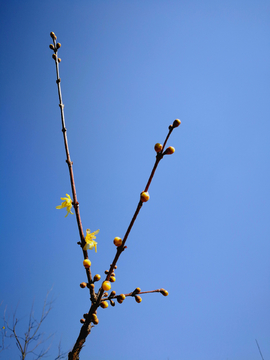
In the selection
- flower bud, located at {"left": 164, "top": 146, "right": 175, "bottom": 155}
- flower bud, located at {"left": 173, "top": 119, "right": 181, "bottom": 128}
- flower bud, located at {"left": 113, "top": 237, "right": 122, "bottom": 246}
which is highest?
flower bud, located at {"left": 173, "top": 119, "right": 181, "bottom": 128}

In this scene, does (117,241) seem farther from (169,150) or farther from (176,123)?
(176,123)

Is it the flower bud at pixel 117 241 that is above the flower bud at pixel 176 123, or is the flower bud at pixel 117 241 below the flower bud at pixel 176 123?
below

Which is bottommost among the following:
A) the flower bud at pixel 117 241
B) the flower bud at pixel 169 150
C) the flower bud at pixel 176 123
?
the flower bud at pixel 117 241

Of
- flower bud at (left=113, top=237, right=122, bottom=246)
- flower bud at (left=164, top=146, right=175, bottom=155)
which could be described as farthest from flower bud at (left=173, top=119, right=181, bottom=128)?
flower bud at (left=113, top=237, right=122, bottom=246)

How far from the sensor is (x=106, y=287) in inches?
51.1

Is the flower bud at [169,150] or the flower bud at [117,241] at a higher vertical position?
the flower bud at [169,150]

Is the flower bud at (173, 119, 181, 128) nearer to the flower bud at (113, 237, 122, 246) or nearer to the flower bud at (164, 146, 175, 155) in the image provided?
the flower bud at (164, 146, 175, 155)

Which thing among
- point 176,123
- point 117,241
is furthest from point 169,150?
point 117,241

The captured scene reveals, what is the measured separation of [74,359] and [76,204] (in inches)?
40.1

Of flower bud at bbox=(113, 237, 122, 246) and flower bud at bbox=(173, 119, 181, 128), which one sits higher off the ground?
flower bud at bbox=(173, 119, 181, 128)

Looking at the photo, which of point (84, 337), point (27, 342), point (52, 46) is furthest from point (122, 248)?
point (27, 342)

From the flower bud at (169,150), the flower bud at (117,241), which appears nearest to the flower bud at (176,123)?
the flower bud at (169,150)

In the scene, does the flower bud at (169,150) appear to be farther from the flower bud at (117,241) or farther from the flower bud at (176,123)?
the flower bud at (117,241)

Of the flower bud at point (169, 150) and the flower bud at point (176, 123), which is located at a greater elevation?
the flower bud at point (176, 123)
